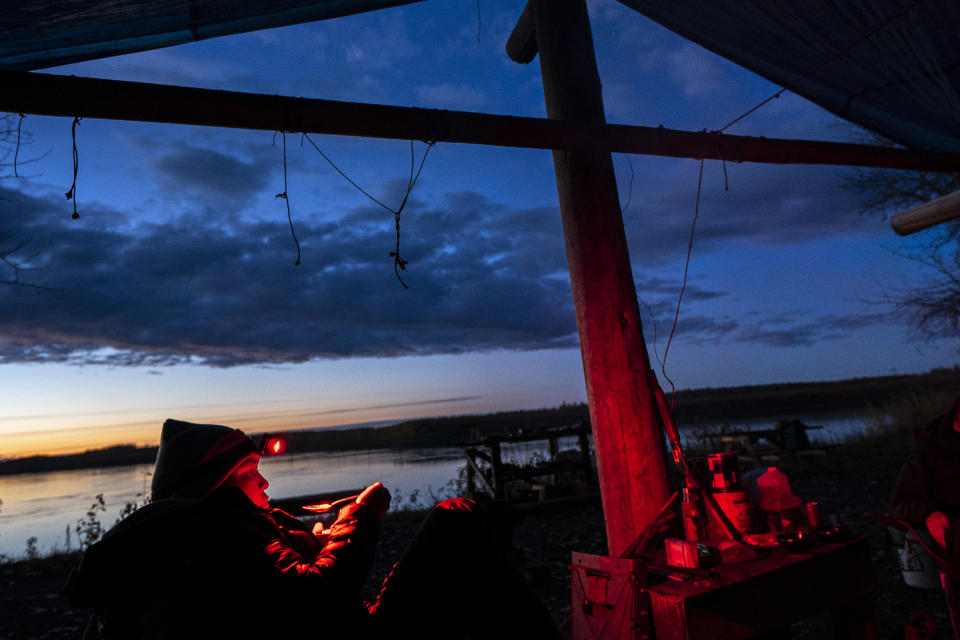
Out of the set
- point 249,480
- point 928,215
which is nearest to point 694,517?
point 249,480

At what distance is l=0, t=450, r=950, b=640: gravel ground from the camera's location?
4129 mm

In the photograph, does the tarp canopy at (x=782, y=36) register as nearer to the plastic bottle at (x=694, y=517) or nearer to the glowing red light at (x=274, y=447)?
the glowing red light at (x=274, y=447)

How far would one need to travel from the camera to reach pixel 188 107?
82.3 inches

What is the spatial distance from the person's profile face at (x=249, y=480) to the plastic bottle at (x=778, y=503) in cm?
245

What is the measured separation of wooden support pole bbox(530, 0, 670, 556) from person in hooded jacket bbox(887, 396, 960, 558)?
4.85 ft

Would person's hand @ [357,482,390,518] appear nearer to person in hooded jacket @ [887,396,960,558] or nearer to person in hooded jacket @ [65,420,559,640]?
person in hooded jacket @ [65,420,559,640]

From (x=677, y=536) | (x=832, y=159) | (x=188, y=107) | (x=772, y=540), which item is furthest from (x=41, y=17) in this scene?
(x=832, y=159)

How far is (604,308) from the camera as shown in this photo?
312 centimetres

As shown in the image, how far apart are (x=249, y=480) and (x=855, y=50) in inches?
184

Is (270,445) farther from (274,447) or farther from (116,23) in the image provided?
(116,23)

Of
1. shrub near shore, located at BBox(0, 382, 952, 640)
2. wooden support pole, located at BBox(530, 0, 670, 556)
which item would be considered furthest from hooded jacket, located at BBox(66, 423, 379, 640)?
wooden support pole, located at BBox(530, 0, 670, 556)

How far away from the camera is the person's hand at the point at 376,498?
7.11 feet

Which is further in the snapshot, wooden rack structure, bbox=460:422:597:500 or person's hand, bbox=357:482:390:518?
wooden rack structure, bbox=460:422:597:500

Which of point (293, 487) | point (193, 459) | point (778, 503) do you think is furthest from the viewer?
point (293, 487)
